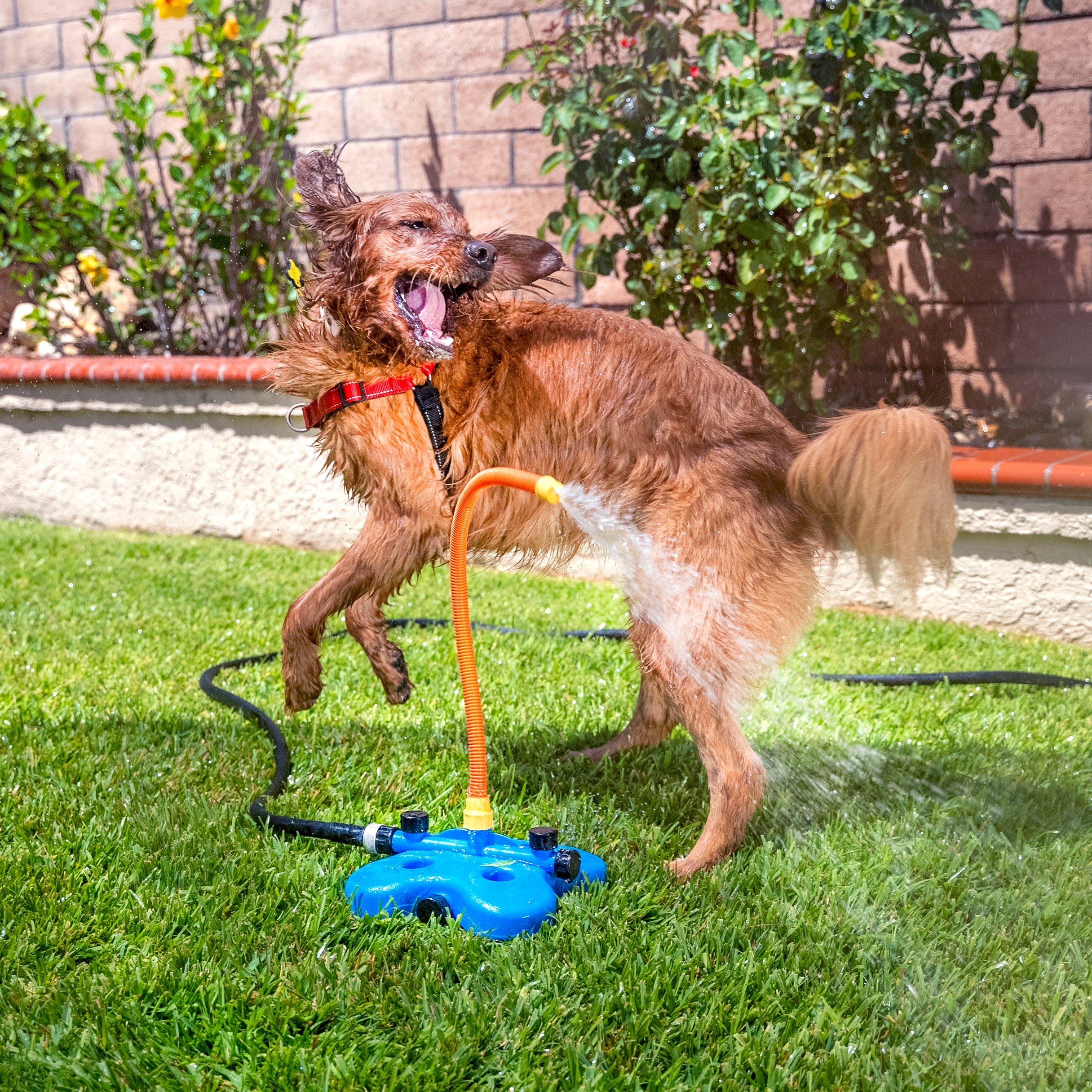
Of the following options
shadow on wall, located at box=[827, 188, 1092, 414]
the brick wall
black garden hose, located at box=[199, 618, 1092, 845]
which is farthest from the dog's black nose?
shadow on wall, located at box=[827, 188, 1092, 414]

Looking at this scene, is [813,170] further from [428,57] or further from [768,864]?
[768,864]

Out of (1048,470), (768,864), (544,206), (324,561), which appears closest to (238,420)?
(324,561)

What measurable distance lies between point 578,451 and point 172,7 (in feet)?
19.1

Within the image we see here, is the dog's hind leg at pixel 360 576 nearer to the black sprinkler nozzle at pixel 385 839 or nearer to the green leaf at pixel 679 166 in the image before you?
the black sprinkler nozzle at pixel 385 839

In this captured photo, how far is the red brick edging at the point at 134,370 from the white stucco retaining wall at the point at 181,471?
6 centimetres

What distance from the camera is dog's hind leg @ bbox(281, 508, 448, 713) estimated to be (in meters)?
2.63

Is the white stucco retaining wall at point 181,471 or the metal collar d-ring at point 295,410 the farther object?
the white stucco retaining wall at point 181,471

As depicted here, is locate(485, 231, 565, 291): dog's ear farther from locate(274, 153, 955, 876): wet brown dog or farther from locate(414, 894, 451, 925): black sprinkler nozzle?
locate(414, 894, 451, 925): black sprinkler nozzle

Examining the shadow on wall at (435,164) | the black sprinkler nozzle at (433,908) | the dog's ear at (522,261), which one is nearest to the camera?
the black sprinkler nozzle at (433,908)

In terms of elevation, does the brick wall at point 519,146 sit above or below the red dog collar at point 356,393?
above

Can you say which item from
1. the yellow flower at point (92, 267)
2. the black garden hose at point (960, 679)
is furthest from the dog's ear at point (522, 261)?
the yellow flower at point (92, 267)

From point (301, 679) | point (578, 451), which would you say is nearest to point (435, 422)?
point (578, 451)

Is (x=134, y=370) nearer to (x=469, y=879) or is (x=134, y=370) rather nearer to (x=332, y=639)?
(x=332, y=639)

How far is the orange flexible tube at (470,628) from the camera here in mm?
2158
